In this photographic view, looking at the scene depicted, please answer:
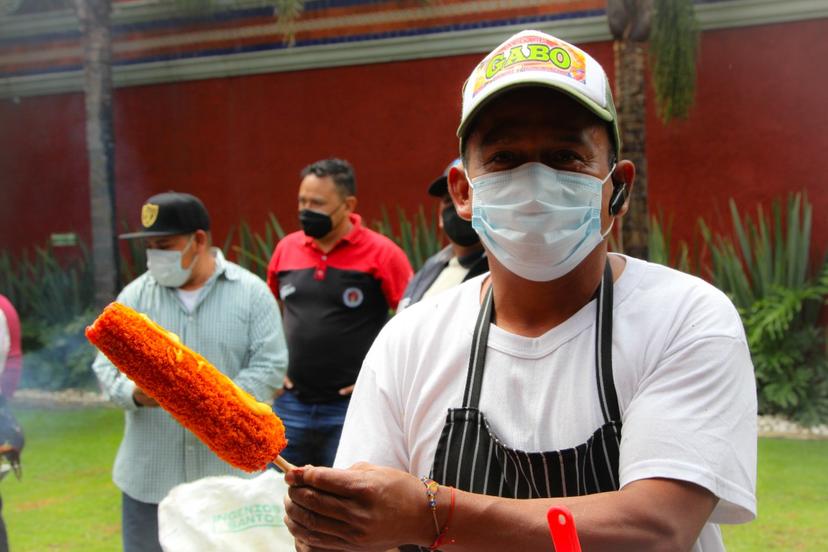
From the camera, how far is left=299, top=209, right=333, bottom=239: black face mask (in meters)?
5.87

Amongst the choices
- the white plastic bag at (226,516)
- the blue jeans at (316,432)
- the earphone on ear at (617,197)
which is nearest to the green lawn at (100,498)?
the blue jeans at (316,432)

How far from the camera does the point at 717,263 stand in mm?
9781

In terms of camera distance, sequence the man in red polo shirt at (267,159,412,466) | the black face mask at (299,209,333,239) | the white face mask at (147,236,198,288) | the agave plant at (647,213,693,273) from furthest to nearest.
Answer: the agave plant at (647,213,693,273), the black face mask at (299,209,333,239), the man in red polo shirt at (267,159,412,466), the white face mask at (147,236,198,288)

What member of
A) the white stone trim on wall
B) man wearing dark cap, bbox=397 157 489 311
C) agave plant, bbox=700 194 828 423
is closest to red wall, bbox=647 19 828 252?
the white stone trim on wall

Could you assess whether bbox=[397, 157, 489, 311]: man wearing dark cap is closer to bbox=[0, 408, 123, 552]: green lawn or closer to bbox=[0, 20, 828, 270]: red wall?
bbox=[0, 408, 123, 552]: green lawn

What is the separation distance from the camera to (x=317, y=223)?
231 inches

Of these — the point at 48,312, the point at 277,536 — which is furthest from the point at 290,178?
the point at 277,536

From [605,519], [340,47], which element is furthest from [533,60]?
[340,47]

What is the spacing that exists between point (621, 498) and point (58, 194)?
13.6m

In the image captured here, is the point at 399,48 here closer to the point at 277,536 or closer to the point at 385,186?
the point at 385,186

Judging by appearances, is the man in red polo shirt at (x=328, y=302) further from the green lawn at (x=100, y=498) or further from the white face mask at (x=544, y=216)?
the white face mask at (x=544, y=216)

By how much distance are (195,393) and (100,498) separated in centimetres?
665

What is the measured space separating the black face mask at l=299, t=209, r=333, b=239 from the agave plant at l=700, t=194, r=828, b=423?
16.4 ft

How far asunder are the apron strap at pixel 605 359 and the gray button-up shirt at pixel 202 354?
10.00ft
